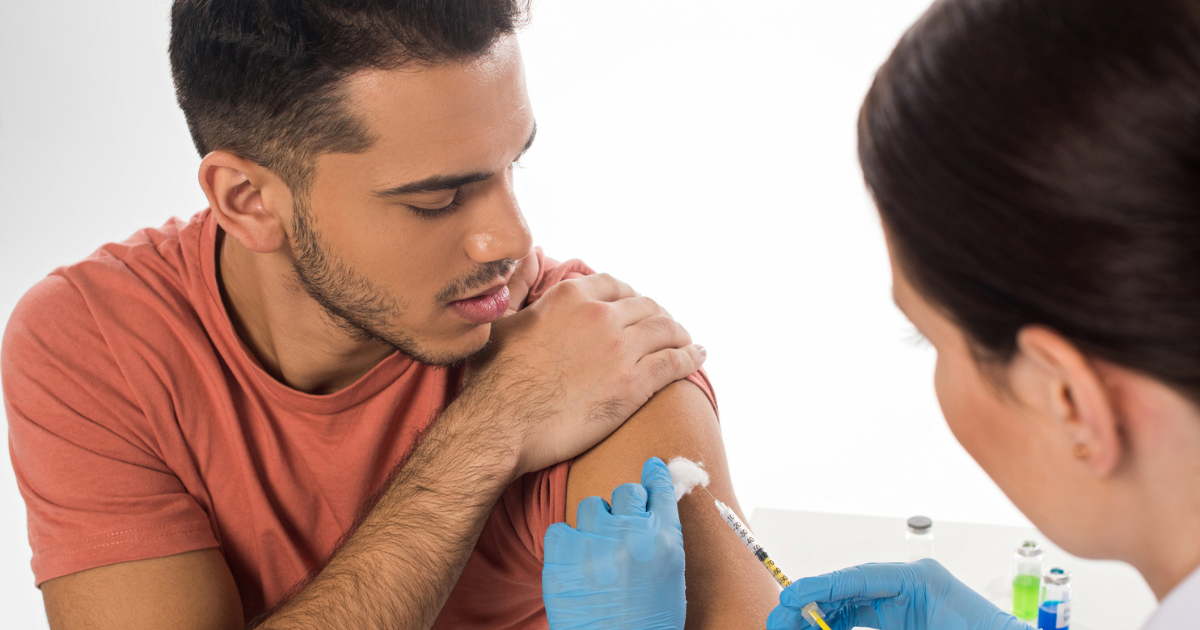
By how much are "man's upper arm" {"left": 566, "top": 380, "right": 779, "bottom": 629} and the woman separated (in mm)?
514

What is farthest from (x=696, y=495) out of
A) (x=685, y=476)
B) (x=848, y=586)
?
(x=848, y=586)

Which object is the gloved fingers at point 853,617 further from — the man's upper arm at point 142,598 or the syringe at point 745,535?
the man's upper arm at point 142,598

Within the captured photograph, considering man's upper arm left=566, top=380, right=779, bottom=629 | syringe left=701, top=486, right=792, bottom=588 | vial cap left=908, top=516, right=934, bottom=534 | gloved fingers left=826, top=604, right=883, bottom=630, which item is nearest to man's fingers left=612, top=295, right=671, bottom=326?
man's upper arm left=566, top=380, right=779, bottom=629

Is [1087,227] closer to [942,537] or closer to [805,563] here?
[805,563]

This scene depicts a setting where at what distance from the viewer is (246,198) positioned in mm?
1412

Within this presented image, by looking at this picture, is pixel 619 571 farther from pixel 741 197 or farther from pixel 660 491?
pixel 741 197

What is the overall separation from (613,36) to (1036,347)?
373cm

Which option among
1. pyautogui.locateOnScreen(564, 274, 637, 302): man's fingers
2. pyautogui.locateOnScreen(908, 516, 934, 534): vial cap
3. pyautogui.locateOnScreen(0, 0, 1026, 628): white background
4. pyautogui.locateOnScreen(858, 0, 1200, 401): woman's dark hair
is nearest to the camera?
pyautogui.locateOnScreen(858, 0, 1200, 401): woman's dark hair

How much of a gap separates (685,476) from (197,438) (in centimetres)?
83

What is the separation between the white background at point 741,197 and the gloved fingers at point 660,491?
8.23 ft


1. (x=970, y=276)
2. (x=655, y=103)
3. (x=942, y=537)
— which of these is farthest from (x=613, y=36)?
(x=970, y=276)

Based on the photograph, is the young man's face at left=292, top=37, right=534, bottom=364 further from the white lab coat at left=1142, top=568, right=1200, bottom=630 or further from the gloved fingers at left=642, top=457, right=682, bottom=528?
the white lab coat at left=1142, top=568, right=1200, bottom=630

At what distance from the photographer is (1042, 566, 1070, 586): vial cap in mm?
1702

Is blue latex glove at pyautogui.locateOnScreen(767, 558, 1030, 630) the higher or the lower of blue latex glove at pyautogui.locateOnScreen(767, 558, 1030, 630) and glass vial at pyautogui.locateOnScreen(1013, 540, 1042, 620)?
the higher
